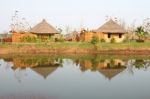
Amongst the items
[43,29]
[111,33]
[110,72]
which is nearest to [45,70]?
[110,72]

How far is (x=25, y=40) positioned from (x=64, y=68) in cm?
2286

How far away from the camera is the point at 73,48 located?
50625 millimetres

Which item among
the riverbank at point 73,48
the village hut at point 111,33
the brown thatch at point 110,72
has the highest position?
the village hut at point 111,33

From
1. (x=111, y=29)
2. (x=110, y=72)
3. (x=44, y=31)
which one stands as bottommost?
(x=110, y=72)

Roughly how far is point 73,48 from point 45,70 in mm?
18610

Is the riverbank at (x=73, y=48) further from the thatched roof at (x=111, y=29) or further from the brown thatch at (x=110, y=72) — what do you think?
the brown thatch at (x=110, y=72)

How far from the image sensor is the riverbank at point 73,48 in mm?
49812

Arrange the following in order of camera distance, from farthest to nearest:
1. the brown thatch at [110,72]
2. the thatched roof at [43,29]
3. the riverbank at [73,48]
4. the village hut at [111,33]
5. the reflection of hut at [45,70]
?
the village hut at [111,33]
the thatched roof at [43,29]
the riverbank at [73,48]
the reflection of hut at [45,70]
the brown thatch at [110,72]

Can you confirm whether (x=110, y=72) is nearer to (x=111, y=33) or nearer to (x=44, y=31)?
(x=44, y=31)

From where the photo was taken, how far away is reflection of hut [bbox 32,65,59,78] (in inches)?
1172

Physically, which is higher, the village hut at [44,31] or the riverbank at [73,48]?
the village hut at [44,31]

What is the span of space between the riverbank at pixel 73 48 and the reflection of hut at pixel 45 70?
14912 millimetres

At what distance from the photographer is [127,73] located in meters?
29.7

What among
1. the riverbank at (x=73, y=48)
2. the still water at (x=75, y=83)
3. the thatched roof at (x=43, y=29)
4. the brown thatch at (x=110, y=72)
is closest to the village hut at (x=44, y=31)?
the thatched roof at (x=43, y=29)
